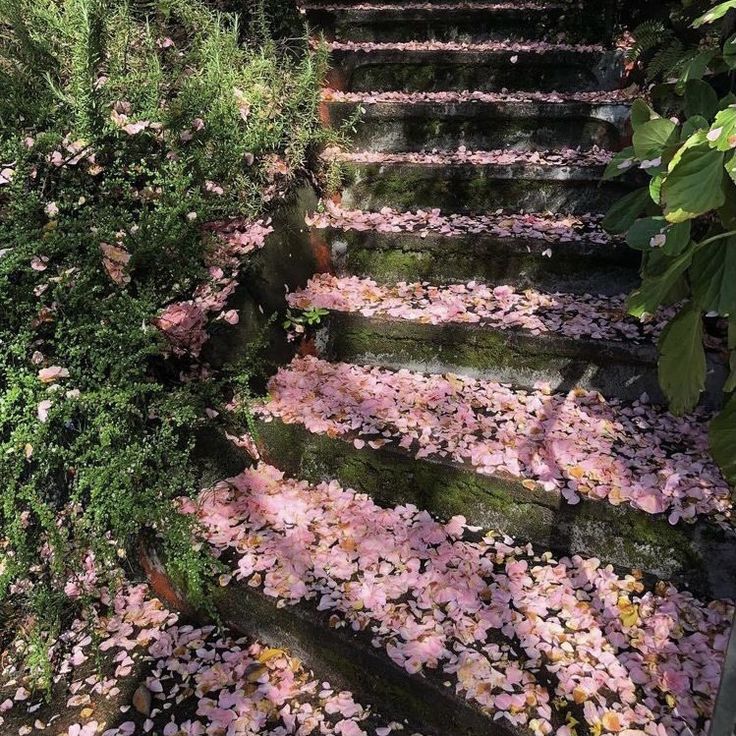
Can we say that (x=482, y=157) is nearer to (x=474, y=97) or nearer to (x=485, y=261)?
(x=474, y=97)

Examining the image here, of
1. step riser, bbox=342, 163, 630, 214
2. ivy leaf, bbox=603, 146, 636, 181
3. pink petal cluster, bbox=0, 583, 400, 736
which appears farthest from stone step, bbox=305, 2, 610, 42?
pink petal cluster, bbox=0, 583, 400, 736

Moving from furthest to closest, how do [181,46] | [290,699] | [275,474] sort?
[181,46] → [275,474] → [290,699]

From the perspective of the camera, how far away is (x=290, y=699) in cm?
213

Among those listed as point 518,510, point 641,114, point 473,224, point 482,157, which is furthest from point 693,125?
point 482,157

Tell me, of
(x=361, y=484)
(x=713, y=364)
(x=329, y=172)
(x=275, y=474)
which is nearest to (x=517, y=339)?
(x=713, y=364)

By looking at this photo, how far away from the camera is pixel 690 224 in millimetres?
1694

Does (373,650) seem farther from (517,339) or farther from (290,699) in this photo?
(517,339)

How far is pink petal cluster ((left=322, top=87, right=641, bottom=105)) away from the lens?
4180 mm

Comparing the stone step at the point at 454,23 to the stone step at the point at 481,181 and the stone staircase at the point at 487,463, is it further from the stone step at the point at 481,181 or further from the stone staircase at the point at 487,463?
the stone step at the point at 481,181

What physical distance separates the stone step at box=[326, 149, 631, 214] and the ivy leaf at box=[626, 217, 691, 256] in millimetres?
1793

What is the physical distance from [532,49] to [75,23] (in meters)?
3.46

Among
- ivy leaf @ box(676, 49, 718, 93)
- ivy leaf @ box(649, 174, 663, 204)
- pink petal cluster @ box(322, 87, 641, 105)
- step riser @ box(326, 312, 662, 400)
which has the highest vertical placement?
ivy leaf @ box(676, 49, 718, 93)

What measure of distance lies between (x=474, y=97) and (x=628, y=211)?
9.63 feet

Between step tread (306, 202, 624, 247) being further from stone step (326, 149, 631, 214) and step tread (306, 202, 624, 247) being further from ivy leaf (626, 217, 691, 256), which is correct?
ivy leaf (626, 217, 691, 256)
